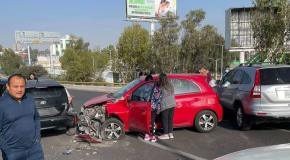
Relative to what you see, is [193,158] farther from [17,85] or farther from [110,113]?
[17,85]

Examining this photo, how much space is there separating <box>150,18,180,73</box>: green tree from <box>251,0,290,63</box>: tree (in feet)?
57.1

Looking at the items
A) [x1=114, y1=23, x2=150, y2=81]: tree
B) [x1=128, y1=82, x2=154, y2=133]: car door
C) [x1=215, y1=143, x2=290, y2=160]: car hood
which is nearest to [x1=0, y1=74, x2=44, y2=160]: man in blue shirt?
[x1=215, y1=143, x2=290, y2=160]: car hood

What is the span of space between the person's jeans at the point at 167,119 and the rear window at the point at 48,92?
9.46 ft

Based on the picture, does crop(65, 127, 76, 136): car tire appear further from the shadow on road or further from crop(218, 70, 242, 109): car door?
crop(218, 70, 242, 109): car door

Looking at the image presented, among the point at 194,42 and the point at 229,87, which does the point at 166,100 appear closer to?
the point at 229,87

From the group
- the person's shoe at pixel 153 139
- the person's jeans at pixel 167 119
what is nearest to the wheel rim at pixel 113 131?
the person's shoe at pixel 153 139

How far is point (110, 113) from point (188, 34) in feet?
81.1

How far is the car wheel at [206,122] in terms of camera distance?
10672mm

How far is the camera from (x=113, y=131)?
1033cm

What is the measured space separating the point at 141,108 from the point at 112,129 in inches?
36.1

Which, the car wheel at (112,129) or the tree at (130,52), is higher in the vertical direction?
the tree at (130,52)

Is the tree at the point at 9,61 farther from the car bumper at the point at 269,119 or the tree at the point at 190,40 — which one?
the car bumper at the point at 269,119

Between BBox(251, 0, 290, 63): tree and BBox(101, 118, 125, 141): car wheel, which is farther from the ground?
BBox(251, 0, 290, 63): tree

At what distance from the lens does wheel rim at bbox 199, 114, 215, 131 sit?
10734 millimetres
